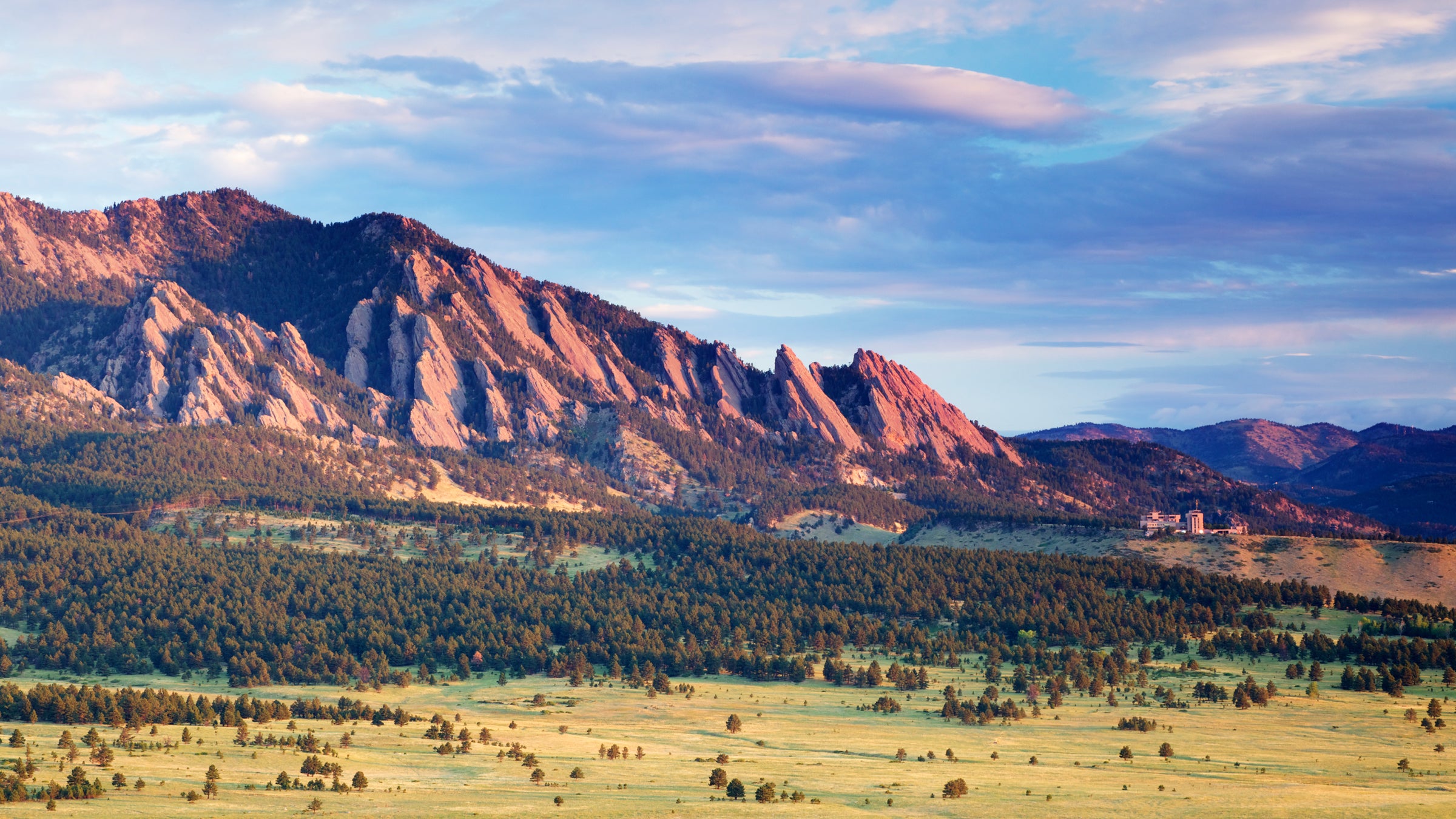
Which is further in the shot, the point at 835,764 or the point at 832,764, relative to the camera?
the point at 835,764

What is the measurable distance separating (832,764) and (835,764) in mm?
357

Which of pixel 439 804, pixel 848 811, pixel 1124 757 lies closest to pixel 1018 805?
pixel 848 811

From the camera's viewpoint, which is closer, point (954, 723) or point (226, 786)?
point (226, 786)

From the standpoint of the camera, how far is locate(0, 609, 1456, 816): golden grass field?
Result: 119625 mm

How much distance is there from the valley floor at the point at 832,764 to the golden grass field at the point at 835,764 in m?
0.41

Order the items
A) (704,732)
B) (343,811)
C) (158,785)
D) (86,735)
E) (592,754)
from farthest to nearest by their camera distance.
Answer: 1. (704,732)
2. (592,754)
3. (86,735)
4. (158,785)
5. (343,811)

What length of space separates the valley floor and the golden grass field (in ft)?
1.35

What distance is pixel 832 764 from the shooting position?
149 meters

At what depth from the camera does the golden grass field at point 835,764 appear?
120m

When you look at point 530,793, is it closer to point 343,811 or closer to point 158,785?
point 343,811

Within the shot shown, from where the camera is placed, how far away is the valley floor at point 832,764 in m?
120

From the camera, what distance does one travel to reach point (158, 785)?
401 ft

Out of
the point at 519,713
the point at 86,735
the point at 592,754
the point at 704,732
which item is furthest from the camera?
the point at 519,713

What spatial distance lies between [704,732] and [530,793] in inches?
2006
